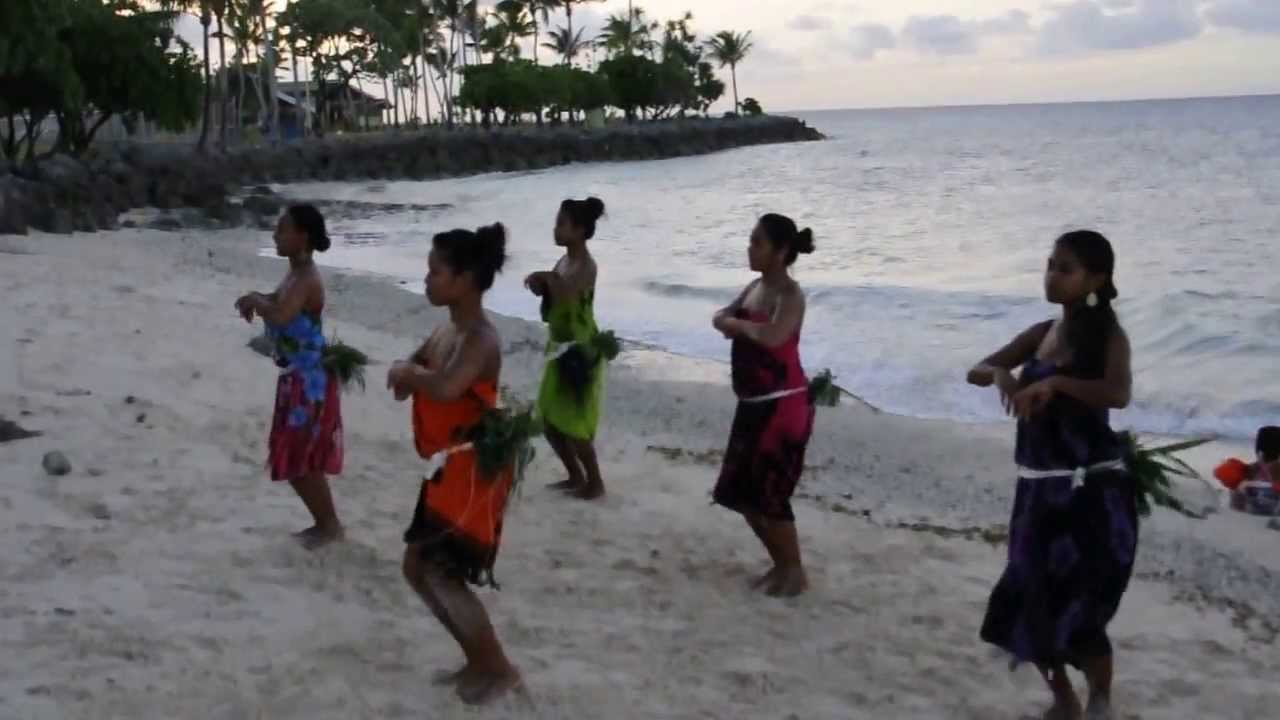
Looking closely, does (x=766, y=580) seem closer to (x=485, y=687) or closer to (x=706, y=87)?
(x=485, y=687)

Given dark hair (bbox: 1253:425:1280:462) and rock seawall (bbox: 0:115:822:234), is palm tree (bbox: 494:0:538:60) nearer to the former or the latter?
rock seawall (bbox: 0:115:822:234)

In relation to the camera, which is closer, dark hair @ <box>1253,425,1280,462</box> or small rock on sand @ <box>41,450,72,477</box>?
small rock on sand @ <box>41,450,72,477</box>

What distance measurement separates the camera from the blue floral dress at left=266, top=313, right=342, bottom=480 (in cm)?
492

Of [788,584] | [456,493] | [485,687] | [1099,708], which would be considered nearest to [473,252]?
[456,493]

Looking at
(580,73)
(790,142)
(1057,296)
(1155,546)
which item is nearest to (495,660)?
(1057,296)

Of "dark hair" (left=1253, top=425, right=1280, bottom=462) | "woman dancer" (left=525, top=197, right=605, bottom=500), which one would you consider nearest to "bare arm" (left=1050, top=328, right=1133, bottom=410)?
"woman dancer" (left=525, top=197, right=605, bottom=500)

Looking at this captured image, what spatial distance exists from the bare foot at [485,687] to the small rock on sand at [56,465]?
267 centimetres

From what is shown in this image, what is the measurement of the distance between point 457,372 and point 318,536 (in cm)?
196

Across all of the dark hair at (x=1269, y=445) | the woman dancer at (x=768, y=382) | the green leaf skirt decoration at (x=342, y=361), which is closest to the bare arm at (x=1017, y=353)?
the woman dancer at (x=768, y=382)

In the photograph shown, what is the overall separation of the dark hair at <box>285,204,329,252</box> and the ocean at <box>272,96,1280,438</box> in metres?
6.43

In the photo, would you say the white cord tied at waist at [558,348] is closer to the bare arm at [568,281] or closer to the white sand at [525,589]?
the bare arm at [568,281]

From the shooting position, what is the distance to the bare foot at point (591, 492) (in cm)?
649

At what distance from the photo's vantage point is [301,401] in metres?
4.95

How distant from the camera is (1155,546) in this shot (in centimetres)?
646
